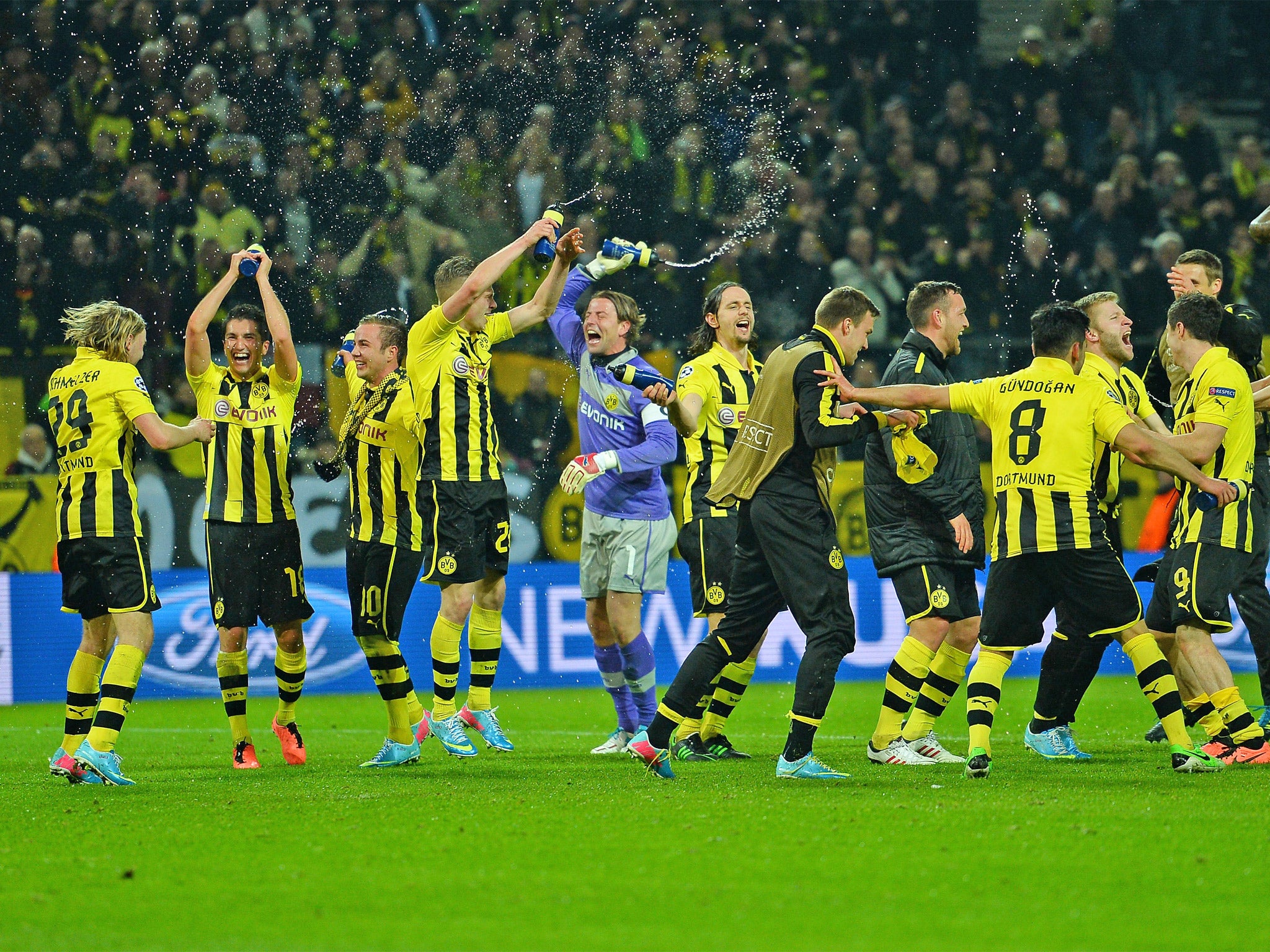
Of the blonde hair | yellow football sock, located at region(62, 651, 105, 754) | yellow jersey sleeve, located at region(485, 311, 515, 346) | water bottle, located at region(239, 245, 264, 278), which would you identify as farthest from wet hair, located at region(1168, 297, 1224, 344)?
yellow football sock, located at region(62, 651, 105, 754)

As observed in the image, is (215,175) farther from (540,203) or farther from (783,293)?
(783,293)

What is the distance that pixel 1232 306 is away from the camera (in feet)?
23.6

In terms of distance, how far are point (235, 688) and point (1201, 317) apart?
4964 millimetres

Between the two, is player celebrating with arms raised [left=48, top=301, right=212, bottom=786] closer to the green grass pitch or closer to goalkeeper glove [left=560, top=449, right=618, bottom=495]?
the green grass pitch

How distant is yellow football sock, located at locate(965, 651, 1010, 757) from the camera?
6.07 m

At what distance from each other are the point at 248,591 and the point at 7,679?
4521mm

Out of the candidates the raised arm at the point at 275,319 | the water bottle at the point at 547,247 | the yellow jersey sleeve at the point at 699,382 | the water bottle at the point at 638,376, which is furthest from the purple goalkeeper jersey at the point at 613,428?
the raised arm at the point at 275,319

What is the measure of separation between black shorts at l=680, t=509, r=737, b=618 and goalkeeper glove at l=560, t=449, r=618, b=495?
679mm

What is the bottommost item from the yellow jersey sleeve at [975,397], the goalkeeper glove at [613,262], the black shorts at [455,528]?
the black shorts at [455,528]

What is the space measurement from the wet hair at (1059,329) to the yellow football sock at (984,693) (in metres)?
1.29

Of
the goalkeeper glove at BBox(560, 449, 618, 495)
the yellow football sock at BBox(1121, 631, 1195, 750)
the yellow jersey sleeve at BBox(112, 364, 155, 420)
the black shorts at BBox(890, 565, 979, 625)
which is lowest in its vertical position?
the yellow football sock at BBox(1121, 631, 1195, 750)

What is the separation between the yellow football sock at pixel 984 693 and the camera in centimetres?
607

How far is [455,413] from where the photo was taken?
770 centimetres

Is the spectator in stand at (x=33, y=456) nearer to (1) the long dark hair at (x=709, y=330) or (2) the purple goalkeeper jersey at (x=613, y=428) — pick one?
(2) the purple goalkeeper jersey at (x=613, y=428)
